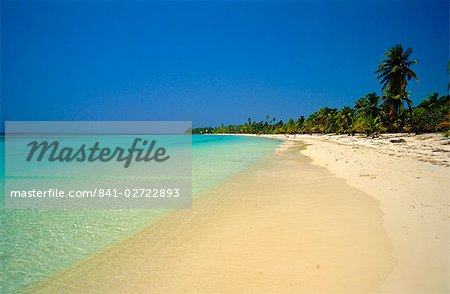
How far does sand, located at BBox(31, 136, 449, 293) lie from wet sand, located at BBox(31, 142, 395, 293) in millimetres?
17

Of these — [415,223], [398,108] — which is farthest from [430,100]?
[415,223]

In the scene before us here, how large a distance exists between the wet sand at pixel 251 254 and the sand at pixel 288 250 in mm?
17

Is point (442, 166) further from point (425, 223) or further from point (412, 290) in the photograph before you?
point (412, 290)

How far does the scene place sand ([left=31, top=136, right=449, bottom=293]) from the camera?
3646 millimetres

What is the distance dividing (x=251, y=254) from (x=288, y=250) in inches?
25.8

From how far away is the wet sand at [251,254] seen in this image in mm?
3686

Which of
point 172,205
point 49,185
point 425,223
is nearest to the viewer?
point 425,223

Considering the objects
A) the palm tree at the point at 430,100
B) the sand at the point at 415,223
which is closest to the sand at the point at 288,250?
the sand at the point at 415,223

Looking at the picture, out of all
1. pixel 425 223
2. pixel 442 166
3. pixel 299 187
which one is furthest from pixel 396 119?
pixel 425 223

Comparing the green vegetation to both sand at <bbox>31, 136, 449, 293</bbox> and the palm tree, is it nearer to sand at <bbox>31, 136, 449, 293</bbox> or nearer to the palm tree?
the palm tree

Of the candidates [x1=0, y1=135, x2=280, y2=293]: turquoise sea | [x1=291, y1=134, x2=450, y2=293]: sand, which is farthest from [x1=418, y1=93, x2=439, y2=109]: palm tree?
[x1=0, y1=135, x2=280, y2=293]: turquoise sea

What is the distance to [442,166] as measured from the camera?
12047 mm

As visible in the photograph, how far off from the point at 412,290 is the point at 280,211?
147 inches

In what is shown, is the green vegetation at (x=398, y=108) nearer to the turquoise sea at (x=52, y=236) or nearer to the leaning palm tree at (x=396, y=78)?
the leaning palm tree at (x=396, y=78)
